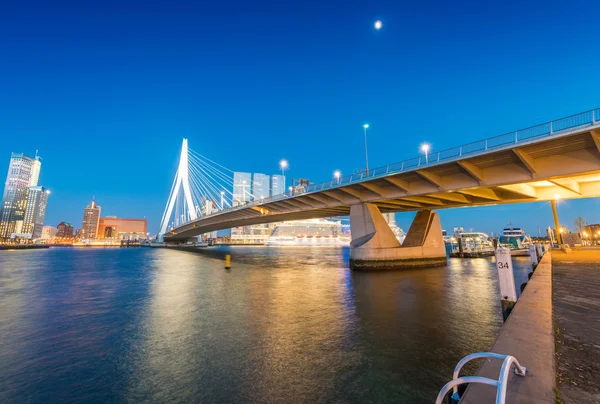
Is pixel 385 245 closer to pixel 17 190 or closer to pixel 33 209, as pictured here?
pixel 17 190

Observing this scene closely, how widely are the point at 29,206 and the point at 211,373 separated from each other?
Answer: 256 m

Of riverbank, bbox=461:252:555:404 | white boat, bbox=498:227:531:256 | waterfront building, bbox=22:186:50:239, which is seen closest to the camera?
riverbank, bbox=461:252:555:404

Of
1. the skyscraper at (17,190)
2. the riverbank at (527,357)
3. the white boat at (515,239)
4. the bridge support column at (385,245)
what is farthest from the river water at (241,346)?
the skyscraper at (17,190)

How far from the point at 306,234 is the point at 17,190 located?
194608mm

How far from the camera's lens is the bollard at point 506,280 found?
696 centimetres

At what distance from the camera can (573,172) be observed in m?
16.6

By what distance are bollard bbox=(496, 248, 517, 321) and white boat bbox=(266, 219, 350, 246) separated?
4979 inches

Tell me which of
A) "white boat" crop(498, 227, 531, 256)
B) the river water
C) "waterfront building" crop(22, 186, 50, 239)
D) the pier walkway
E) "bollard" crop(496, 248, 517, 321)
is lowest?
the river water

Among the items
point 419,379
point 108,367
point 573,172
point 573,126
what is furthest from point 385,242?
point 108,367

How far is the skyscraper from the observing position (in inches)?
6654

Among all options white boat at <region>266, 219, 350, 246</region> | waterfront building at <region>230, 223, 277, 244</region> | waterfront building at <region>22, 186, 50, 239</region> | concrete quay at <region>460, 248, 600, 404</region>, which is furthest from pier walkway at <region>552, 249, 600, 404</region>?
waterfront building at <region>22, 186, 50, 239</region>

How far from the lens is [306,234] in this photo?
135 meters

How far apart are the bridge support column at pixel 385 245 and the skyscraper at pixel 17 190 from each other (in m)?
221

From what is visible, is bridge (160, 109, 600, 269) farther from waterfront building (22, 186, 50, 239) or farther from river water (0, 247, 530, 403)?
Result: waterfront building (22, 186, 50, 239)
